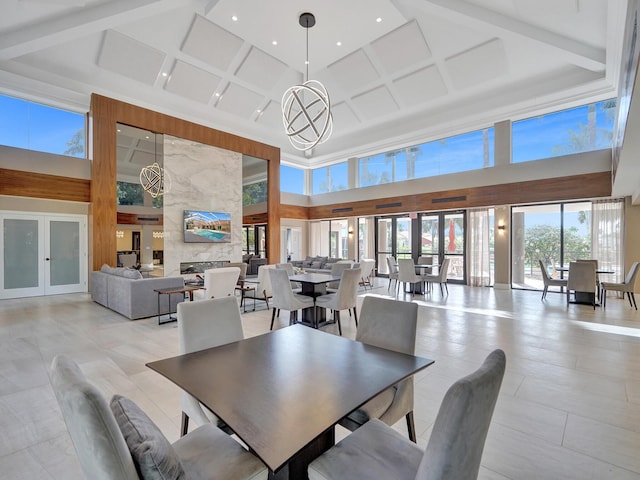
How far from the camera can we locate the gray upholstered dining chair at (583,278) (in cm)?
628

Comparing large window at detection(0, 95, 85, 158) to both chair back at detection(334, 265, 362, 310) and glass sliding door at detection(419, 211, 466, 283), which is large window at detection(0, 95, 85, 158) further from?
glass sliding door at detection(419, 211, 466, 283)

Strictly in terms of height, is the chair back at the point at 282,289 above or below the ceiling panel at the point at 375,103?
below

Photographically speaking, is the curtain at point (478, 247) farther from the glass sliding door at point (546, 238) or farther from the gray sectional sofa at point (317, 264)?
the gray sectional sofa at point (317, 264)

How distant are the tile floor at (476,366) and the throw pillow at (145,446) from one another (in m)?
1.48

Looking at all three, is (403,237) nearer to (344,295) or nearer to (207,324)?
(344,295)

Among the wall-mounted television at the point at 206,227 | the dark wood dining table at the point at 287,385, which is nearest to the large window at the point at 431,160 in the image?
the wall-mounted television at the point at 206,227

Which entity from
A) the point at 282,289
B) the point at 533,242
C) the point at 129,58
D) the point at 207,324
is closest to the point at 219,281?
the point at 282,289

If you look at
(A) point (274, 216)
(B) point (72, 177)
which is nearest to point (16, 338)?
(B) point (72, 177)

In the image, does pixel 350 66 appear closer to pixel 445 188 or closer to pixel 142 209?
pixel 445 188

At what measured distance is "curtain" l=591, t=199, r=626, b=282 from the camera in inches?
301

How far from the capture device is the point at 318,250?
14711 millimetres

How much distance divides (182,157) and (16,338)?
622 centimetres

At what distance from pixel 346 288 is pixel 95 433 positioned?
3.95 metres

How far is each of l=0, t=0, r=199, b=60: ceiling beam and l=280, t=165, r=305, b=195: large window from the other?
808 cm
